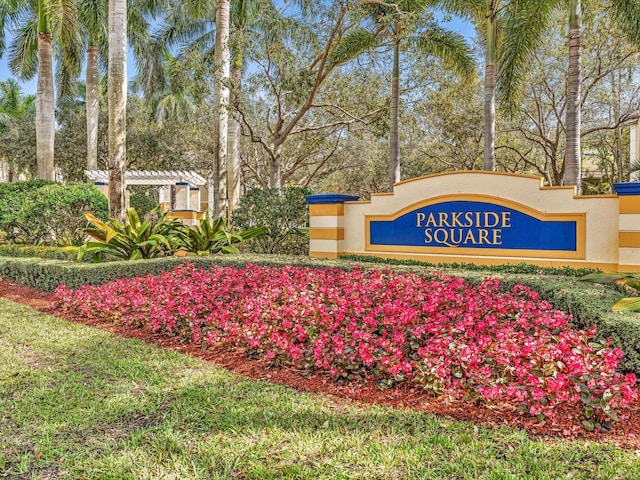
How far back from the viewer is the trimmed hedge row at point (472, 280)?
3.74 meters

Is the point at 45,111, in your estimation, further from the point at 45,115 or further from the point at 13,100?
the point at 13,100

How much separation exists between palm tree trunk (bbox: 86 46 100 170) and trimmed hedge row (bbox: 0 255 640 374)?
10049 mm

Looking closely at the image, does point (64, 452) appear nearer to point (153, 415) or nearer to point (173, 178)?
point (153, 415)

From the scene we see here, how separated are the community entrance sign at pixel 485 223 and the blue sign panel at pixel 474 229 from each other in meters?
0.01

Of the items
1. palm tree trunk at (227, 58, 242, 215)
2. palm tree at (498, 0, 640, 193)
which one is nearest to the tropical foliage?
palm tree trunk at (227, 58, 242, 215)

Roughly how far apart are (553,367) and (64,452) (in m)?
3.16

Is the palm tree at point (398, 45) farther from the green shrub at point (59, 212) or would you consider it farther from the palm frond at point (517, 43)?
the green shrub at point (59, 212)

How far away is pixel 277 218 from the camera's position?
966cm

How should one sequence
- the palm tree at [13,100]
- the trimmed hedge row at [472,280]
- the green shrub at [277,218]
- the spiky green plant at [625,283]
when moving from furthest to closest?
the palm tree at [13,100] < the green shrub at [277,218] < the spiky green plant at [625,283] < the trimmed hedge row at [472,280]

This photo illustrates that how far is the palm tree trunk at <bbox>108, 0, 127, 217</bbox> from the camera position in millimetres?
10078

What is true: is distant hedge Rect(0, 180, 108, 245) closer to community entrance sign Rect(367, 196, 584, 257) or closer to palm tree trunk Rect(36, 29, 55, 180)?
palm tree trunk Rect(36, 29, 55, 180)

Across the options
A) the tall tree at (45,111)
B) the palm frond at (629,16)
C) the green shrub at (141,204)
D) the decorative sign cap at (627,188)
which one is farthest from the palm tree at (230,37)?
the decorative sign cap at (627,188)

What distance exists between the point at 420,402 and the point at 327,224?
18.0 ft

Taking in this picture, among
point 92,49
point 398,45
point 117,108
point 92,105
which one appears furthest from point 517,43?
point 92,49
